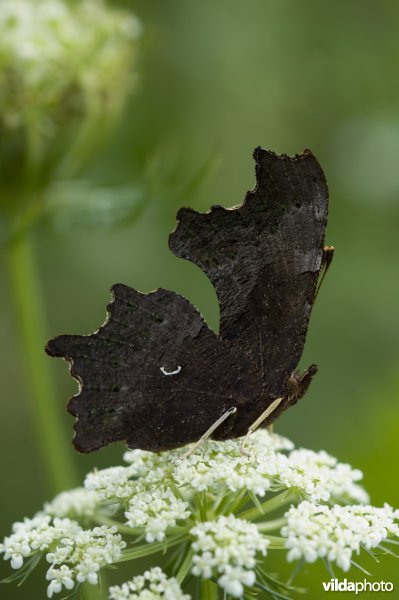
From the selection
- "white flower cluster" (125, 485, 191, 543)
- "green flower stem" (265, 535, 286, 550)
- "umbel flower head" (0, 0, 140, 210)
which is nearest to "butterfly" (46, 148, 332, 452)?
"white flower cluster" (125, 485, 191, 543)

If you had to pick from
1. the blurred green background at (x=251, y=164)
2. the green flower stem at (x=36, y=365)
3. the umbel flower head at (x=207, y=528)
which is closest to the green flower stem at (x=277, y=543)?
the umbel flower head at (x=207, y=528)

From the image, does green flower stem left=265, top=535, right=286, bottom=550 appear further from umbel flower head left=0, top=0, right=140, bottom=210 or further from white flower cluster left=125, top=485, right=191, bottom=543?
umbel flower head left=0, top=0, right=140, bottom=210

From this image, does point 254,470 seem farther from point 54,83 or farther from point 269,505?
point 54,83

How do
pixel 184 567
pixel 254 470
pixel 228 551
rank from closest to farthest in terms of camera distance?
pixel 228 551 < pixel 184 567 < pixel 254 470

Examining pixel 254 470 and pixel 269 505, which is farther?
pixel 269 505

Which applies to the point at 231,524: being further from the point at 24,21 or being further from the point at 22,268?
the point at 24,21

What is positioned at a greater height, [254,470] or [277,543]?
[254,470]

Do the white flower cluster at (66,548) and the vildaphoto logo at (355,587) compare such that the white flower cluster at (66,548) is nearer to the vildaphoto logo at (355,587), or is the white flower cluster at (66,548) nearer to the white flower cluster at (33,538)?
the white flower cluster at (33,538)

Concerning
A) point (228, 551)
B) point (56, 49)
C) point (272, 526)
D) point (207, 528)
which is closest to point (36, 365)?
point (56, 49)
